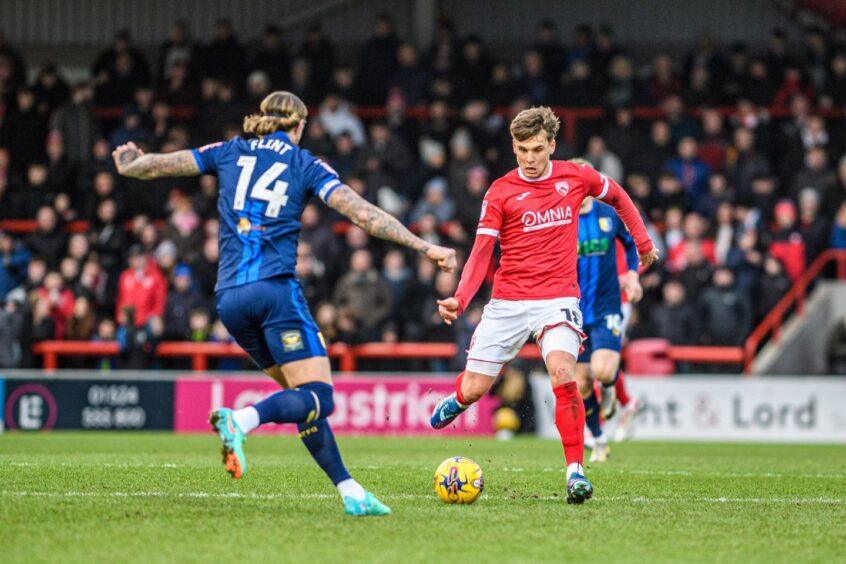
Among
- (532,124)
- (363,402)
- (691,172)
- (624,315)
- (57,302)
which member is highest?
(691,172)

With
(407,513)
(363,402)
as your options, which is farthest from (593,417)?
(363,402)

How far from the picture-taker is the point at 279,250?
24.3 feet

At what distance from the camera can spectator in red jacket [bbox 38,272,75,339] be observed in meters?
19.9

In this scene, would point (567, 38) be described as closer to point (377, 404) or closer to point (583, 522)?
point (377, 404)

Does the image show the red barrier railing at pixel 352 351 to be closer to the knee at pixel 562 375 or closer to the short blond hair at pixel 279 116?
the knee at pixel 562 375

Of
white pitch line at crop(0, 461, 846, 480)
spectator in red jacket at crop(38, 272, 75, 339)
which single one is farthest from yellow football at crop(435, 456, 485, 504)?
spectator in red jacket at crop(38, 272, 75, 339)

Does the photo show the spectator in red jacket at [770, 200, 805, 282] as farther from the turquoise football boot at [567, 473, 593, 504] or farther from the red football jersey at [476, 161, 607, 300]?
the turquoise football boot at [567, 473, 593, 504]

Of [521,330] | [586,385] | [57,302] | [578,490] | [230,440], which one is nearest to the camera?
[230,440]

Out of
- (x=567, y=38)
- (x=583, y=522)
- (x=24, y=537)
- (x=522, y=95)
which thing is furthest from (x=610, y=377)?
A: (x=567, y=38)

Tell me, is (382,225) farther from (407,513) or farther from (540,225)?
(540,225)

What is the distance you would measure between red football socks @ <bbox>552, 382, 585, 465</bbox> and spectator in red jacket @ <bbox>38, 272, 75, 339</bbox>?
12797 mm

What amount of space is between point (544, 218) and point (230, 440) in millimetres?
2992

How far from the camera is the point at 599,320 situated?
1206 cm

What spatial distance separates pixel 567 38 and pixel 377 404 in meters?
11.3
